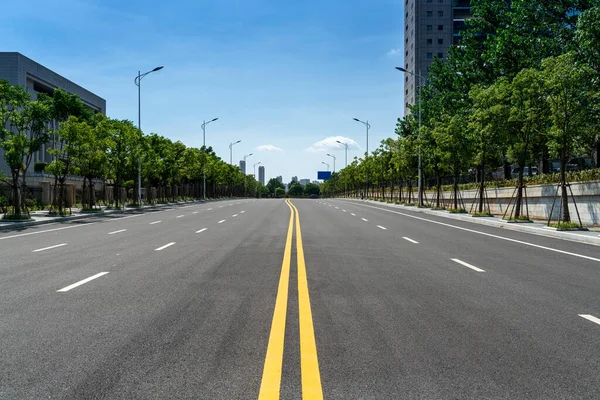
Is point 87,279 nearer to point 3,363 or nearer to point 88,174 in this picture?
point 3,363

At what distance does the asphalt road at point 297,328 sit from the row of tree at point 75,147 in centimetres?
2072

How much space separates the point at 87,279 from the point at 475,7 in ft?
134

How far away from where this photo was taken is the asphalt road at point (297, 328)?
420 centimetres

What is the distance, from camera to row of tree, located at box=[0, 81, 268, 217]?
1157 inches

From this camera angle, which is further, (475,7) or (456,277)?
(475,7)

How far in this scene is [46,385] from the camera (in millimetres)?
4168

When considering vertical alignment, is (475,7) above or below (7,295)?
above

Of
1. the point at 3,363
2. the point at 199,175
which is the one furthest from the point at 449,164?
the point at 199,175

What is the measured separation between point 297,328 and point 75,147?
34.3m

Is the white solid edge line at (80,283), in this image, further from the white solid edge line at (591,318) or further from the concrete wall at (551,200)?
the concrete wall at (551,200)

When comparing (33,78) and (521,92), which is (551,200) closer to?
(521,92)

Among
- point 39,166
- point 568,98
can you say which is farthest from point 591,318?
point 39,166

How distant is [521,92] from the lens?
1025 inches

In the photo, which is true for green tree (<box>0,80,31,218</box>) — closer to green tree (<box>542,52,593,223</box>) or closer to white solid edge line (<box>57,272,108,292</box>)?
white solid edge line (<box>57,272,108,292</box>)
